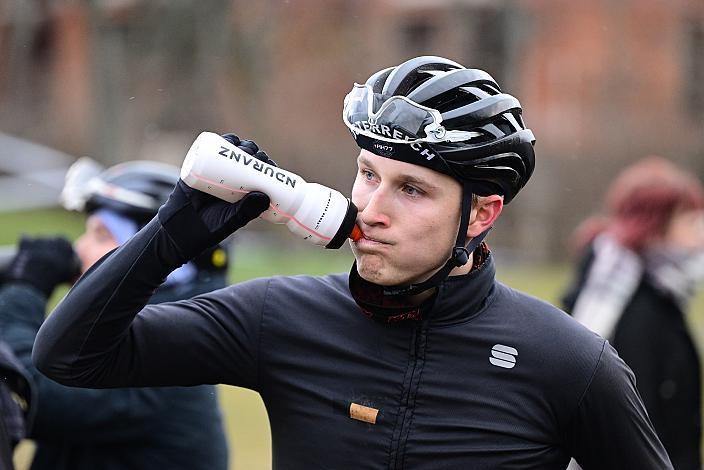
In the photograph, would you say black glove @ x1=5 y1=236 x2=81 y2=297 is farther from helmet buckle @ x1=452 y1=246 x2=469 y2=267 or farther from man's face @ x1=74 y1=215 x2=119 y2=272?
helmet buckle @ x1=452 y1=246 x2=469 y2=267

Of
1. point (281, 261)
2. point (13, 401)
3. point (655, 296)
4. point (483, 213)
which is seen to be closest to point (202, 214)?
point (483, 213)

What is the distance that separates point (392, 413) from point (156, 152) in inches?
1154

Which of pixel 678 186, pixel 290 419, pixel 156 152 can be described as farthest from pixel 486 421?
pixel 156 152

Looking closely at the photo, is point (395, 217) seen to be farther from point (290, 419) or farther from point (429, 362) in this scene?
point (290, 419)

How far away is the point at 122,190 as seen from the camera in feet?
15.9

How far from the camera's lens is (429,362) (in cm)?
325

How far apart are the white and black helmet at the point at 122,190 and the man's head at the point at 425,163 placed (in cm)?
166

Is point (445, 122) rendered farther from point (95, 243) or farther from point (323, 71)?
point (323, 71)

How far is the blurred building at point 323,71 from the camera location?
2867 centimetres

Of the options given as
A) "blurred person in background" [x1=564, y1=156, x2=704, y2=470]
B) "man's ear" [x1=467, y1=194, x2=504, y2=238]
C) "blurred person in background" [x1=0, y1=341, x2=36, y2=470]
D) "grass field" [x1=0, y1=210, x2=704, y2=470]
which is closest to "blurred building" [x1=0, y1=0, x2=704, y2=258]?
"grass field" [x1=0, y1=210, x2=704, y2=470]

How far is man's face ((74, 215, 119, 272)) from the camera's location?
4883mm

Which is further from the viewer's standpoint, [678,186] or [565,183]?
[565,183]

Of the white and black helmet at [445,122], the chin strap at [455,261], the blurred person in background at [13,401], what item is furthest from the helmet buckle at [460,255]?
the blurred person in background at [13,401]

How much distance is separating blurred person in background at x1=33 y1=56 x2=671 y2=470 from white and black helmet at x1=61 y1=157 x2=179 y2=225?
1.49 meters
